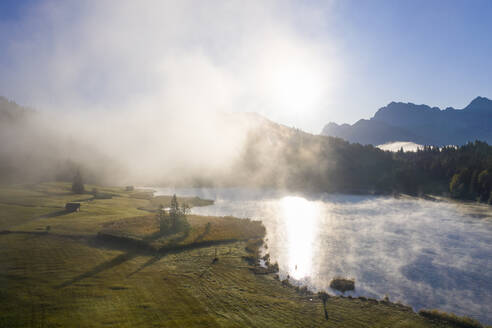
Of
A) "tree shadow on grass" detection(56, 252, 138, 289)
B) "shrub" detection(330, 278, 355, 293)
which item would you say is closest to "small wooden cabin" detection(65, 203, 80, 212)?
"tree shadow on grass" detection(56, 252, 138, 289)

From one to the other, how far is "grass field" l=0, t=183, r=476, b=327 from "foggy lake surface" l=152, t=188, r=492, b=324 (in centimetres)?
631

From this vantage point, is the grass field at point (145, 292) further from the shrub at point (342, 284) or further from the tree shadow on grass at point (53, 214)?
the tree shadow on grass at point (53, 214)

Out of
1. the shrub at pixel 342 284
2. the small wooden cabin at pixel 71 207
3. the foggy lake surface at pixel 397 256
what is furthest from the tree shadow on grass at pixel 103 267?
the small wooden cabin at pixel 71 207

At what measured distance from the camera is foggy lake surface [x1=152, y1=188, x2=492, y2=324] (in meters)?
38.1

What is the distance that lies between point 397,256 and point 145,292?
1853 inches

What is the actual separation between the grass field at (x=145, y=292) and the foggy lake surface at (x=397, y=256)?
20.7 feet

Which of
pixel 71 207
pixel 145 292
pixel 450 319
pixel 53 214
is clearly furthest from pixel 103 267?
pixel 71 207

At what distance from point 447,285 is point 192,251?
42.8m

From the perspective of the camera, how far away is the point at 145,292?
33438 mm

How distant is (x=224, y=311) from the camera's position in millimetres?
30344

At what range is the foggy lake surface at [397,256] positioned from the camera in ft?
125

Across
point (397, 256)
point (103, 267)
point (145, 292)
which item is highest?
point (397, 256)

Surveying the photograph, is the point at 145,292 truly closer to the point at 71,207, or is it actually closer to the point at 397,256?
the point at 397,256

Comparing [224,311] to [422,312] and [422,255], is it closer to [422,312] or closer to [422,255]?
[422,312]
